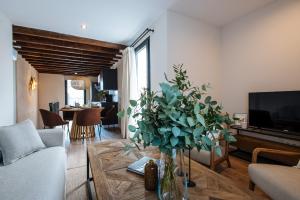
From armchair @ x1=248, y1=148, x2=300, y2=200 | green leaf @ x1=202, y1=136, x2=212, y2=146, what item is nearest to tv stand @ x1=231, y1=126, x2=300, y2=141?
armchair @ x1=248, y1=148, x2=300, y2=200

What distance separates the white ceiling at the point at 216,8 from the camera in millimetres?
2518

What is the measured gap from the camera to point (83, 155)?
9.64 feet

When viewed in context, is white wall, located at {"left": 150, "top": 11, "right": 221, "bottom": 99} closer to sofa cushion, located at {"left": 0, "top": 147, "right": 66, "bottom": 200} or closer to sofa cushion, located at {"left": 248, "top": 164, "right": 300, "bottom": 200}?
→ sofa cushion, located at {"left": 248, "top": 164, "right": 300, "bottom": 200}

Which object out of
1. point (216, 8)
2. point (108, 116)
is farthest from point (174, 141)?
point (108, 116)

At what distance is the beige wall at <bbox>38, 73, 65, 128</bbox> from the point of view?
25.2 ft

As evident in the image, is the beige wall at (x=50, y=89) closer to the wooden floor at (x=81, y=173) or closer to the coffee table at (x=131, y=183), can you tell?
the wooden floor at (x=81, y=173)

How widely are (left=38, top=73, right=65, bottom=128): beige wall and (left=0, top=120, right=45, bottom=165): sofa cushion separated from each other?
22.4 ft

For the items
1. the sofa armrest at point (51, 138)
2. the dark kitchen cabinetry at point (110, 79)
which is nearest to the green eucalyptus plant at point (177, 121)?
the sofa armrest at point (51, 138)

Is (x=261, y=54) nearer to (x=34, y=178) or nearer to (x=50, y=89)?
(x=34, y=178)

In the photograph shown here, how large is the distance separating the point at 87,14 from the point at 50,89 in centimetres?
642

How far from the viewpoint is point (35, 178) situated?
1.27 metres

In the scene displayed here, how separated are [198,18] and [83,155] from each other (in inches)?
130

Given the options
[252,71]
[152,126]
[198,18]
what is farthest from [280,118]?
[152,126]

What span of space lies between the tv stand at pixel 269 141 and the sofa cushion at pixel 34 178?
2.69m
